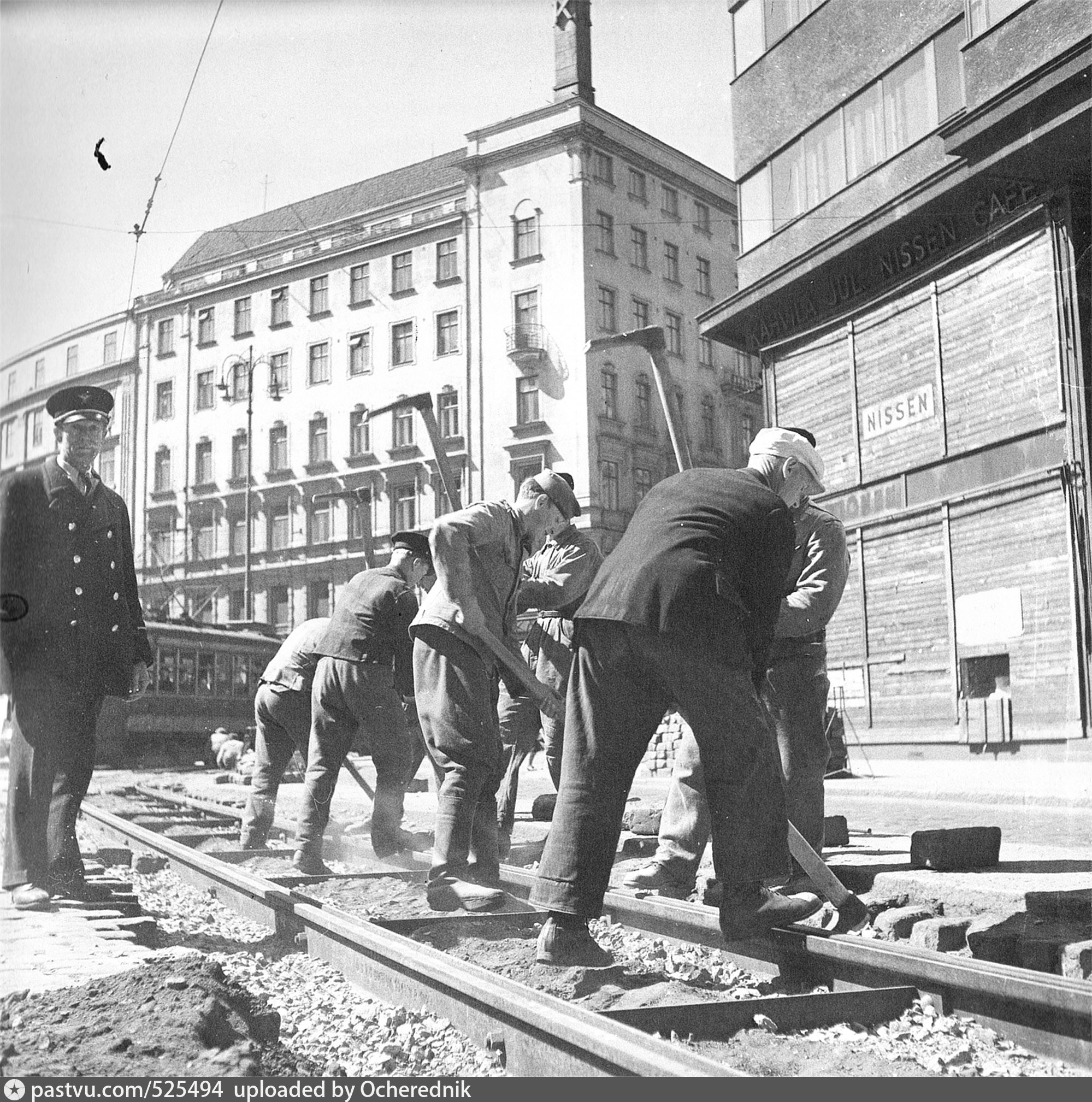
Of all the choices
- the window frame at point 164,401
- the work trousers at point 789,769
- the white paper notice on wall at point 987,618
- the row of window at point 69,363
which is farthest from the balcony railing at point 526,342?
the white paper notice on wall at point 987,618

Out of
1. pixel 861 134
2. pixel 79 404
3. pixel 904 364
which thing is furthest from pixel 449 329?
pixel 904 364

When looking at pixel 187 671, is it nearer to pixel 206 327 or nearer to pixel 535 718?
pixel 206 327

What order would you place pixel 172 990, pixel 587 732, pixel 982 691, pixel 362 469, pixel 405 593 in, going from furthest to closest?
1. pixel 982 691
2. pixel 362 469
3. pixel 405 593
4. pixel 587 732
5. pixel 172 990

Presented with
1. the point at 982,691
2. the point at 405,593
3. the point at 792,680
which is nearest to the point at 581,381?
the point at 405,593

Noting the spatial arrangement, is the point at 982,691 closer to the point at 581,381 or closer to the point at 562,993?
the point at 581,381

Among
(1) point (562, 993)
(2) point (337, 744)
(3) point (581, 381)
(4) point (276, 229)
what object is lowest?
(1) point (562, 993)

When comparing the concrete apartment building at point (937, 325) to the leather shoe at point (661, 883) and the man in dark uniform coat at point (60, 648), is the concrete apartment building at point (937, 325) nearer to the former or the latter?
the leather shoe at point (661, 883)

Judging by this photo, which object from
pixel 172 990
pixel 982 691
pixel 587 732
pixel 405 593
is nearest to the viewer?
pixel 172 990

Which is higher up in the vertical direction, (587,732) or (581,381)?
(581,381)
